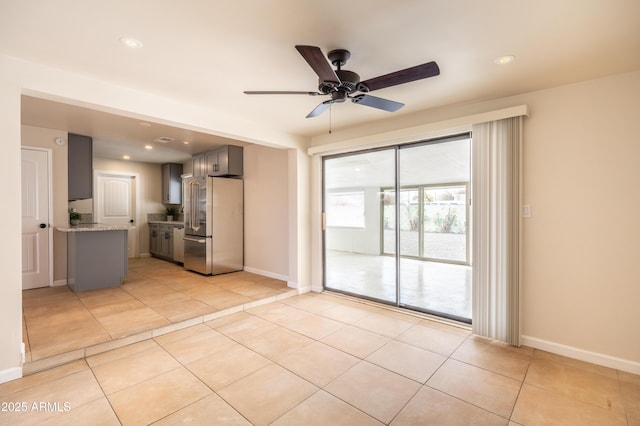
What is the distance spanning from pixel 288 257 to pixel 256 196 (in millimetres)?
1477

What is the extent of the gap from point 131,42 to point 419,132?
300 cm

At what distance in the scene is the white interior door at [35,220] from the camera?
15.1ft

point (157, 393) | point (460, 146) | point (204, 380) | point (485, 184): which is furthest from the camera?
point (460, 146)

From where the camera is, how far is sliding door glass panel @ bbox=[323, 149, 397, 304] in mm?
4297

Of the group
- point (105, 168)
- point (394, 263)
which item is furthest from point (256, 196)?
point (105, 168)

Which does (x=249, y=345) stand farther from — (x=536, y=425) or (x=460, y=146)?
(x=460, y=146)

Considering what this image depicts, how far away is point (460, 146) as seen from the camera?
376 cm

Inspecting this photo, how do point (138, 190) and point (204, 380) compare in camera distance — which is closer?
point (204, 380)

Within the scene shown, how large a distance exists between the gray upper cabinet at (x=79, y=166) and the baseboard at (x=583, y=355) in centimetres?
689

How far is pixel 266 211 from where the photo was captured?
5672 mm

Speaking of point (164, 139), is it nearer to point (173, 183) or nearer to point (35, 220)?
point (35, 220)

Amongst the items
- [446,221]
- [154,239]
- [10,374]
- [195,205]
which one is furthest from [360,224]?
[154,239]

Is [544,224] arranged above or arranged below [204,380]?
above

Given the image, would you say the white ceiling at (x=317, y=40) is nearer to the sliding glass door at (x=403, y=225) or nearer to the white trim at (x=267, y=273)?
the sliding glass door at (x=403, y=225)
